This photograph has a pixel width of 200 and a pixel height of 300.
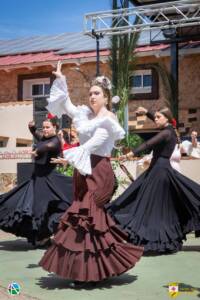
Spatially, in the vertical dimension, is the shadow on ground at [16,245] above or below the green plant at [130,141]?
below

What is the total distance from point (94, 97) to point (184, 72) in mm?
15695

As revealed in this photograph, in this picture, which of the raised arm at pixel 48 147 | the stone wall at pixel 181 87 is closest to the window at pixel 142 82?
the stone wall at pixel 181 87

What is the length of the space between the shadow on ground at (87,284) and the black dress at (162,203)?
1329 millimetres

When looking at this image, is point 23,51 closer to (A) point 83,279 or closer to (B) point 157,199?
(B) point 157,199

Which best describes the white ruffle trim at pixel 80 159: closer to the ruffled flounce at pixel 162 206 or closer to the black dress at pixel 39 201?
the ruffled flounce at pixel 162 206

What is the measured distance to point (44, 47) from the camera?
2547cm

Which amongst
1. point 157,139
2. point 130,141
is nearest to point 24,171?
point 157,139

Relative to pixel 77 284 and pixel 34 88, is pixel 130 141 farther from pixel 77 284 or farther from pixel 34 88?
pixel 77 284

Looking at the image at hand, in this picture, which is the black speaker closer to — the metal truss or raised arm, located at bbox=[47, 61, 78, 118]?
raised arm, located at bbox=[47, 61, 78, 118]

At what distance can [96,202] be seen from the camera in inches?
208

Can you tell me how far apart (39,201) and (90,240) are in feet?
7.76

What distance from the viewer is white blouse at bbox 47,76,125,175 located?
203 inches

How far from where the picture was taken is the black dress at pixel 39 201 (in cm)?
734

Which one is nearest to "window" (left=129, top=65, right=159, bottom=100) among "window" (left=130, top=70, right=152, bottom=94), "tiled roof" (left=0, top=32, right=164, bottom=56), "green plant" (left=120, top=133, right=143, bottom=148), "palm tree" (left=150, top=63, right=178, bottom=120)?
"window" (left=130, top=70, right=152, bottom=94)
